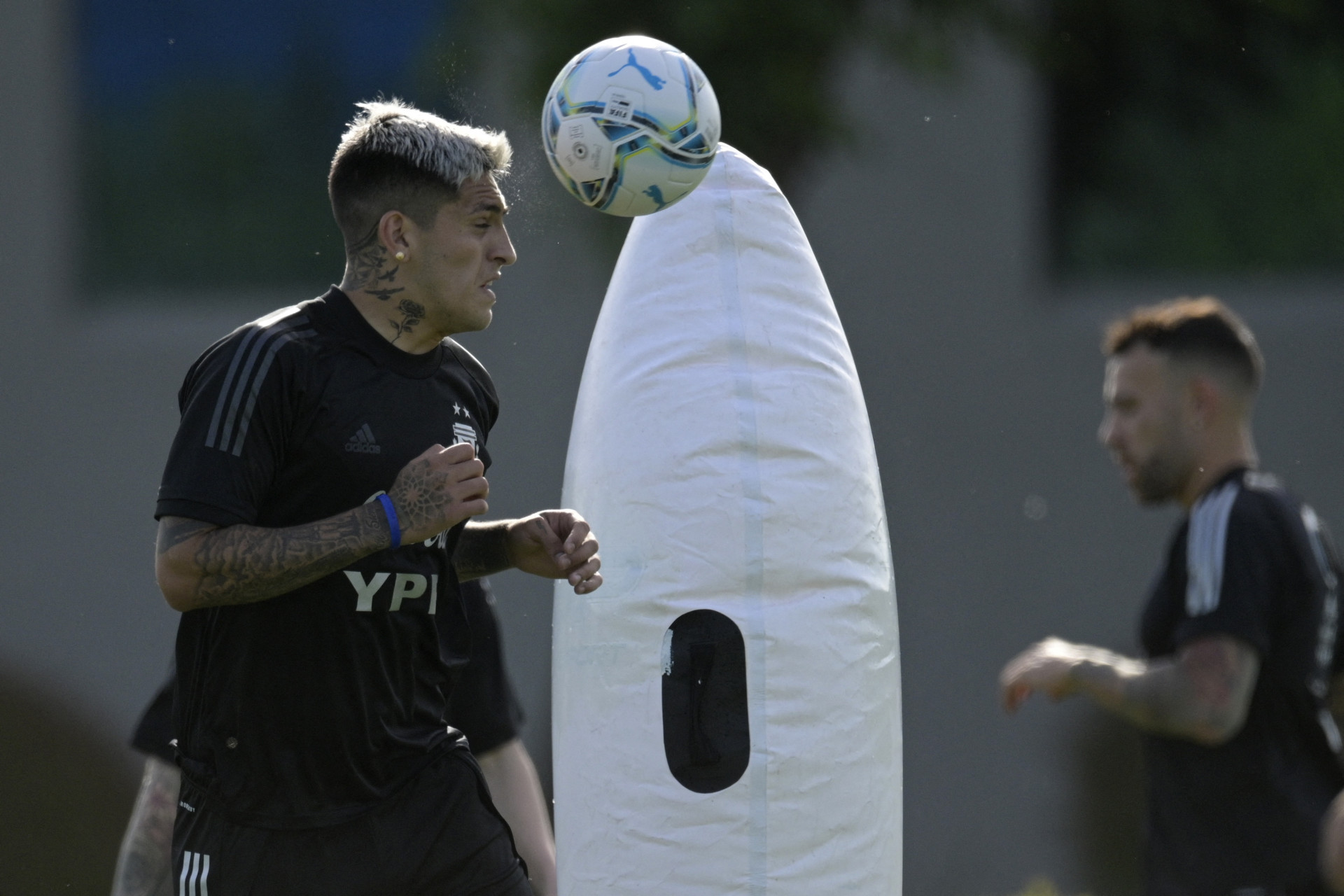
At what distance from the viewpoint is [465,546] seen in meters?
3.44

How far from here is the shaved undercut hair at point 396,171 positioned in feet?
10.5

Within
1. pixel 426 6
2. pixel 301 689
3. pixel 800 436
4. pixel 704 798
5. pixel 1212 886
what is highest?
pixel 426 6

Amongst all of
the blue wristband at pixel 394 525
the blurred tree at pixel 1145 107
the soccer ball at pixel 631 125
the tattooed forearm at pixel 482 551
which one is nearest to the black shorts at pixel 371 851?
the tattooed forearm at pixel 482 551

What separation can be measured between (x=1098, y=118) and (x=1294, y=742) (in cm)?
515

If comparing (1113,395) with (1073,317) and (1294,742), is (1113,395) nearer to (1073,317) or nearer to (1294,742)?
(1294,742)

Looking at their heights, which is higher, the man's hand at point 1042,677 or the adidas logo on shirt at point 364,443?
the adidas logo on shirt at point 364,443

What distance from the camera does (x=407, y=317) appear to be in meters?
3.18

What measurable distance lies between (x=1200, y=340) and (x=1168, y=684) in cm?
120

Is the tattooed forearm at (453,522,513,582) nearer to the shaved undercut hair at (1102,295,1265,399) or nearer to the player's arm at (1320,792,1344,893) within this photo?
the player's arm at (1320,792,1344,893)

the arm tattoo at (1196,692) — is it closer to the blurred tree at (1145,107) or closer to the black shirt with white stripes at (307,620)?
the black shirt with white stripes at (307,620)

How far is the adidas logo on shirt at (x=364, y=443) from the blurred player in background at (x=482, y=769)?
38.9 inches

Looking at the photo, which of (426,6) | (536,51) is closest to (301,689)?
(536,51)

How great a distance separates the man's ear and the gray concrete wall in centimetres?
437

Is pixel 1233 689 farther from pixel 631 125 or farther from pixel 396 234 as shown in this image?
pixel 396 234
